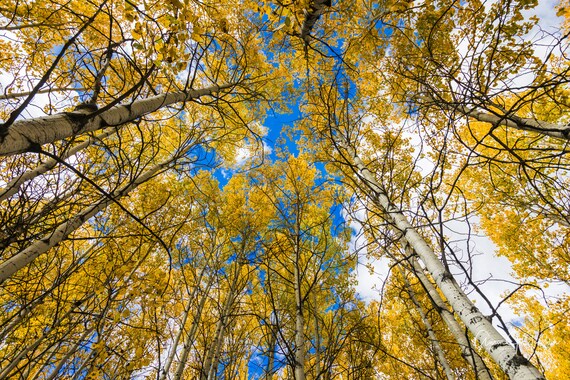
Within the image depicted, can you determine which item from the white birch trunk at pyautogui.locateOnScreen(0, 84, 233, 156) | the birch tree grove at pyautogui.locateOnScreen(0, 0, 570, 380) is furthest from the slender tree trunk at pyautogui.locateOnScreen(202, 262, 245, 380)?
the white birch trunk at pyautogui.locateOnScreen(0, 84, 233, 156)

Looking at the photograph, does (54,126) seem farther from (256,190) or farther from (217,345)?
(256,190)

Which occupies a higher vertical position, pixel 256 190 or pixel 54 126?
pixel 256 190

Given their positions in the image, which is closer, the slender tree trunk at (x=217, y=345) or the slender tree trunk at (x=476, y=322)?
the slender tree trunk at (x=476, y=322)

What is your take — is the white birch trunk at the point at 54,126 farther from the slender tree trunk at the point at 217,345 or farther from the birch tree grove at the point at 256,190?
the slender tree trunk at the point at 217,345

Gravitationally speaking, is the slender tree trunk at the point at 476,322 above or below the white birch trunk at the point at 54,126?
below

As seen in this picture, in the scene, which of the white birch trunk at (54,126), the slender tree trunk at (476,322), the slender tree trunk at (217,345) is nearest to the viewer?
the white birch trunk at (54,126)

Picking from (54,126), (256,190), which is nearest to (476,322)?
(54,126)

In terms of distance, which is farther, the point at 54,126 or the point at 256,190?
the point at 256,190

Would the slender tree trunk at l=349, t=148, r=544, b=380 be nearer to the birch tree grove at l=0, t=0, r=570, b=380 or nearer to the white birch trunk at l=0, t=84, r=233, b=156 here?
the birch tree grove at l=0, t=0, r=570, b=380

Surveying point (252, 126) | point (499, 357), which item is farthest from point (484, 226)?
point (499, 357)

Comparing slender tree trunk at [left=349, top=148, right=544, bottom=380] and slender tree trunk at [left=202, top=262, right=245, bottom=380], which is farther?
slender tree trunk at [left=202, top=262, right=245, bottom=380]

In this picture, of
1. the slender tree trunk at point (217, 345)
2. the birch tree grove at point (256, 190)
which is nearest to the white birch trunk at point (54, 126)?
the birch tree grove at point (256, 190)

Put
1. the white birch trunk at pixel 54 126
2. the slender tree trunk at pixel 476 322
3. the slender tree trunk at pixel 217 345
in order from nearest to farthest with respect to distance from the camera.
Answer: the white birch trunk at pixel 54 126 → the slender tree trunk at pixel 476 322 → the slender tree trunk at pixel 217 345

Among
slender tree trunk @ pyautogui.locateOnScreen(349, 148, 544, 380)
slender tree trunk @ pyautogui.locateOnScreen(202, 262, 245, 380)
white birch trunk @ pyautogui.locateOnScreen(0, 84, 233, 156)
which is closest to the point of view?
white birch trunk @ pyautogui.locateOnScreen(0, 84, 233, 156)
